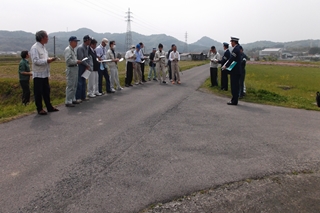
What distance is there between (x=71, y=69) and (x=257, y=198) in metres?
6.30

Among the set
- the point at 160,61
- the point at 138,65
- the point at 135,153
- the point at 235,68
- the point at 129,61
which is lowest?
the point at 135,153

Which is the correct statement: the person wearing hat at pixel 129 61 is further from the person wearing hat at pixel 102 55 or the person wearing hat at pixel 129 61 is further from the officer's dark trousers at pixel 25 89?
the officer's dark trousers at pixel 25 89

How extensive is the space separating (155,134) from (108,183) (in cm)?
224

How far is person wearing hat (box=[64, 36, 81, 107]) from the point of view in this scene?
315 inches

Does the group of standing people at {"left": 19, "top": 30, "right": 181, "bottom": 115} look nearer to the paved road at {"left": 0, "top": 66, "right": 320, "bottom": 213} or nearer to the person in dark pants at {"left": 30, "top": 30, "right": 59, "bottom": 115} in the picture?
the person in dark pants at {"left": 30, "top": 30, "right": 59, "bottom": 115}

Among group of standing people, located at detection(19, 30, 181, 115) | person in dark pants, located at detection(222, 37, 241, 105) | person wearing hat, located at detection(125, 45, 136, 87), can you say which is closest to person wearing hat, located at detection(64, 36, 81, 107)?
group of standing people, located at detection(19, 30, 181, 115)

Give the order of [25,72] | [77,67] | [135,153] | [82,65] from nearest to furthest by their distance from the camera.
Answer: [135,153] < [77,67] < [82,65] < [25,72]

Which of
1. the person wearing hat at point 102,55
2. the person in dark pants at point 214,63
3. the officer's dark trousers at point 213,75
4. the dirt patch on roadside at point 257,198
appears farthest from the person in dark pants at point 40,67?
the officer's dark trousers at point 213,75

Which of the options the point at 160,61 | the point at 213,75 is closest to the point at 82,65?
the point at 160,61

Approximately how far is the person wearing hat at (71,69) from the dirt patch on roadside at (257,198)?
221 inches

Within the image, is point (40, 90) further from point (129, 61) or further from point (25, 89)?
point (129, 61)

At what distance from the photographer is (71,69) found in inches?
319

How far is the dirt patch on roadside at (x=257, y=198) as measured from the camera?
329 centimetres

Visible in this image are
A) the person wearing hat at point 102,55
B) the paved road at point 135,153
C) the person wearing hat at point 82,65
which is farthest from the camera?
the person wearing hat at point 102,55
